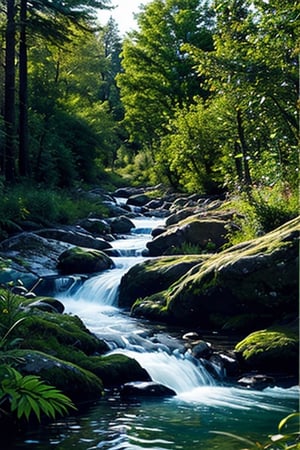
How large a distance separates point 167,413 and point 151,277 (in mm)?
6075

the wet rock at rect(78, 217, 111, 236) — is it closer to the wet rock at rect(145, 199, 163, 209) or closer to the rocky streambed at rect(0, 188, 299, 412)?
the rocky streambed at rect(0, 188, 299, 412)

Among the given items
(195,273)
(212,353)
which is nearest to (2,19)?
(195,273)

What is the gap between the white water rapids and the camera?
7168mm

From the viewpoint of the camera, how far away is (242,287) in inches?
399

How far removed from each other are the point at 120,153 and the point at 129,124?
11.6 m

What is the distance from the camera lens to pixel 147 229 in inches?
843

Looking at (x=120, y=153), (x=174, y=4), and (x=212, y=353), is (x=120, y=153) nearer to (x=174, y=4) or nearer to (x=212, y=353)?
(x=174, y=4)

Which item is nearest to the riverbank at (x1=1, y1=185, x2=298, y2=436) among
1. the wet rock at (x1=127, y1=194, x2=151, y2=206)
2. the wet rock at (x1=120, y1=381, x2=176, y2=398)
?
the wet rock at (x1=120, y1=381, x2=176, y2=398)

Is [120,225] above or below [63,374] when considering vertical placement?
above

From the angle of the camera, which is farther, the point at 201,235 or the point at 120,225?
the point at 120,225

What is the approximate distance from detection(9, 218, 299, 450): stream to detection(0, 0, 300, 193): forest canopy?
147 inches

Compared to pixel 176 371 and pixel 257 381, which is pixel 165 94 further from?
pixel 257 381

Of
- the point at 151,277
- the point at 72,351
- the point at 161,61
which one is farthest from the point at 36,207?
the point at 161,61

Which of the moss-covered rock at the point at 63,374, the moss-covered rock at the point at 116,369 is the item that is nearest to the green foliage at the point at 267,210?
the moss-covered rock at the point at 116,369
